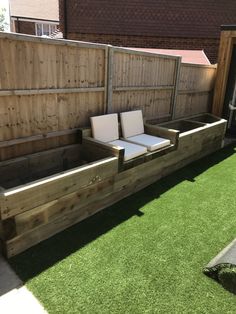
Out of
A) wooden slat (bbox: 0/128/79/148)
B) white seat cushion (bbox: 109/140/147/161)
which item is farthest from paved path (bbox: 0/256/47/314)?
white seat cushion (bbox: 109/140/147/161)

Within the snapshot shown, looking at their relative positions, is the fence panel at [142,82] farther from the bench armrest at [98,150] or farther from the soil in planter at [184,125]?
the bench armrest at [98,150]

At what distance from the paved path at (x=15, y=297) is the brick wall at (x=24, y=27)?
21.0 m

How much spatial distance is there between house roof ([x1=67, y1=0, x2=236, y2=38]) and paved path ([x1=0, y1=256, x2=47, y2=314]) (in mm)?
12150

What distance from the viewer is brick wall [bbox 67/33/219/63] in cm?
1294

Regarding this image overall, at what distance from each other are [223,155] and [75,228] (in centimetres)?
460

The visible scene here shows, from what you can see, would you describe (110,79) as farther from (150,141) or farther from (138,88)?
(150,141)

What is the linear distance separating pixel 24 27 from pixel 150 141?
19157mm

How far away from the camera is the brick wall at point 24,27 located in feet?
65.7

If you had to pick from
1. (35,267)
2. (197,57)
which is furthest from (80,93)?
(197,57)

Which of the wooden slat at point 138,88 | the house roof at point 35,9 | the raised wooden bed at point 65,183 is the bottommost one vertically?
the raised wooden bed at point 65,183

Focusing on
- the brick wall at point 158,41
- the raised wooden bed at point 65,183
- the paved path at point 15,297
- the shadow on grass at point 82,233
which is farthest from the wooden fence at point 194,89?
the paved path at point 15,297

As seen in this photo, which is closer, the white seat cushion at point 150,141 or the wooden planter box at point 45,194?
the wooden planter box at point 45,194

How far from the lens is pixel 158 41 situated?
13055 mm

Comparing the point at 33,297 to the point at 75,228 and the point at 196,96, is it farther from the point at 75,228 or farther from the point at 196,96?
the point at 196,96
